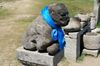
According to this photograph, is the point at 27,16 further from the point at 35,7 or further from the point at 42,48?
the point at 42,48

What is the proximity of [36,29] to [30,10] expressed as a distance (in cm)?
1391

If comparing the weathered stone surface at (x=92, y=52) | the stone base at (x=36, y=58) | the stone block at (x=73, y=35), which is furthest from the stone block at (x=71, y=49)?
the stone base at (x=36, y=58)

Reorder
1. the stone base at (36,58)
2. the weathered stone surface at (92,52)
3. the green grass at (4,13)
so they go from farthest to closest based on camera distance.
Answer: the green grass at (4,13) < the weathered stone surface at (92,52) < the stone base at (36,58)

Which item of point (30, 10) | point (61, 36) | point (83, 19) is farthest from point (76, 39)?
point (30, 10)

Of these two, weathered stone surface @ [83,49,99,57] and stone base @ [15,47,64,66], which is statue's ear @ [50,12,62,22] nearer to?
stone base @ [15,47,64,66]

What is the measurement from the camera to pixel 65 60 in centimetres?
533

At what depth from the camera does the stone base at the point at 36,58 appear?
2768mm

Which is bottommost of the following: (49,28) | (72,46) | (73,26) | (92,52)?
(92,52)

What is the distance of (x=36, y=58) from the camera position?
9.52 ft

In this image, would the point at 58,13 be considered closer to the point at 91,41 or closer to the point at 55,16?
the point at 55,16

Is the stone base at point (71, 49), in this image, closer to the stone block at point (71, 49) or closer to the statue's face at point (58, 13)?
the stone block at point (71, 49)

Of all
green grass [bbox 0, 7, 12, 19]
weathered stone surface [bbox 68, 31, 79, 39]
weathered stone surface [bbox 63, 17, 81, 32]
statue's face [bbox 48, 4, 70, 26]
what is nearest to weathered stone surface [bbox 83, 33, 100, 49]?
weathered stone surface [bbox 63, 17, 81, 32]

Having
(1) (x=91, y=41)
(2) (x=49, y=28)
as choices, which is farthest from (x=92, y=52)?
(2) (x=49, y=28)

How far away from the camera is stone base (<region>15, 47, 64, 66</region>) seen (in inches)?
109
